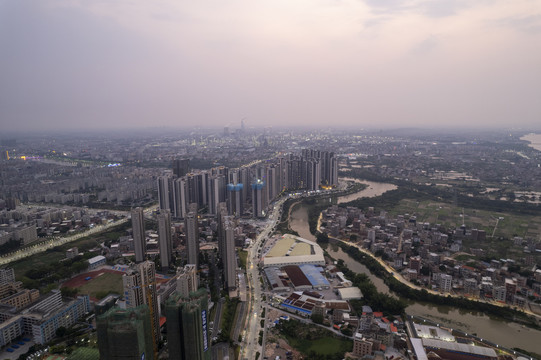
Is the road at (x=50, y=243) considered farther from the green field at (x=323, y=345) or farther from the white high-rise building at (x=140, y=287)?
the green field at (x=323, y=345)

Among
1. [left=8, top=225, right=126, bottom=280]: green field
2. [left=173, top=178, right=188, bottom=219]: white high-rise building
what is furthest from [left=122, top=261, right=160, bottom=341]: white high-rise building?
[left=173, top=178, right=188, bottom=219]: white high-rise building

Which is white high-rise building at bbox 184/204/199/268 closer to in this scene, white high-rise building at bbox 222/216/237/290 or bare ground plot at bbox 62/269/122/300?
white high-rise building at bbox 222/216/237/290

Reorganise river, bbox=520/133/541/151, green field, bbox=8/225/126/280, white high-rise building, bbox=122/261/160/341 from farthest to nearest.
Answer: river, bbox=520/133/541/151 < green field, bbox=8/225/126/280 < white high-rise building, bbox=122/261/160/341

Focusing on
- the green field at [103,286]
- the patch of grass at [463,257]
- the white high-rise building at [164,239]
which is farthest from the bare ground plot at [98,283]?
the patch of grass at [463,257]

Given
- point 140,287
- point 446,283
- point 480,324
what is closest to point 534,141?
point 446,283

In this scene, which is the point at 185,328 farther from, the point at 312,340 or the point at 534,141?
the point at 534,141

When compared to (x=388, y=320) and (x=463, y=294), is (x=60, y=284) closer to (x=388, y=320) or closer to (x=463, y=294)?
(x=388, y=320)

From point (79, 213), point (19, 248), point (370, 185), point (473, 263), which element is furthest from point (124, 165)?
point (473, 263)
